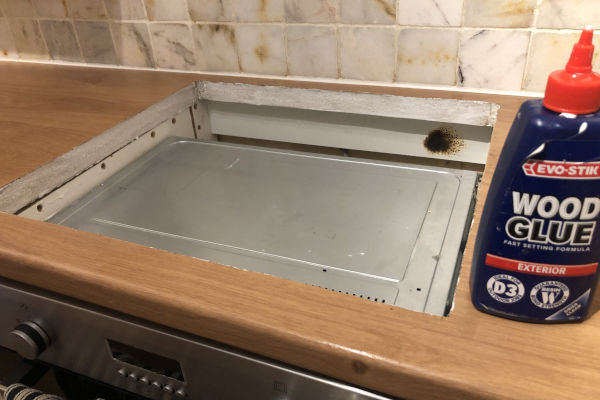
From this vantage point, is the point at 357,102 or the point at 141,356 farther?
the point at 357,102

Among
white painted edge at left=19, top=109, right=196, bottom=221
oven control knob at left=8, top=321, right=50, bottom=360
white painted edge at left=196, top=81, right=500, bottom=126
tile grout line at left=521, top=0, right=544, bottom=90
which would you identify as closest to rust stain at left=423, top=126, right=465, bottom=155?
white painted edge at left=196, top=81, right=500, bottom=126

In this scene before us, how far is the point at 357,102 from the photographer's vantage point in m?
0.92

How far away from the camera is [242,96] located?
102cm

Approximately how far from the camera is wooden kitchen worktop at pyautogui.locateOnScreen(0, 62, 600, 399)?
1.24 feet

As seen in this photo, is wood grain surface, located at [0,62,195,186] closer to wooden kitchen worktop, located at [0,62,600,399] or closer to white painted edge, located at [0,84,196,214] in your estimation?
white painted edge, located at [0,84,196,214]

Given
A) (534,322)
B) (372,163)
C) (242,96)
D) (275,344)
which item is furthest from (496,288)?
(242,96)

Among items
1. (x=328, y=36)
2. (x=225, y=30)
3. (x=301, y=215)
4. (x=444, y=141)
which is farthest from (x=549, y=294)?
(x=225, y=30)

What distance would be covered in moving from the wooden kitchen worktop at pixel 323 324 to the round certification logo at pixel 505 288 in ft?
0.09

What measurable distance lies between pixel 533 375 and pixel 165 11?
1.01 metres

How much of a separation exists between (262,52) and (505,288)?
0.78m

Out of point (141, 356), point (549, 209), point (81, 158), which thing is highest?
point (549, 209)

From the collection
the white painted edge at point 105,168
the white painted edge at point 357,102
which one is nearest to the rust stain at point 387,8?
the white painted edge at point 357,102

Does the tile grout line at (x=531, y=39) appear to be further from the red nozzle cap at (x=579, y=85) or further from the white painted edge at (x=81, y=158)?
the white painted edge at (x=81, y=158)

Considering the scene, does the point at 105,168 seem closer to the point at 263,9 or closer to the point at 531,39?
the point at 263,9
